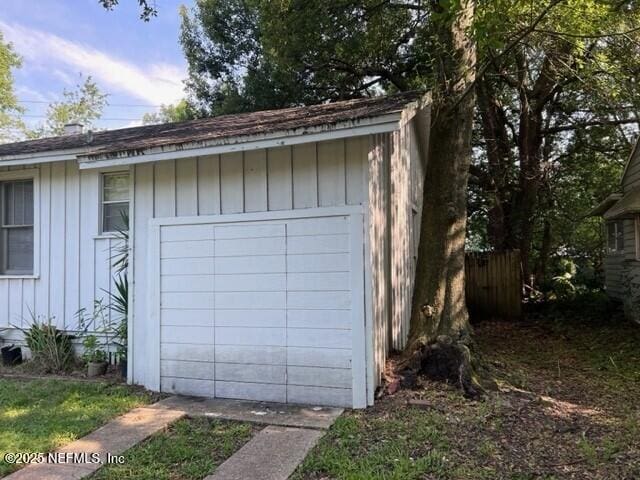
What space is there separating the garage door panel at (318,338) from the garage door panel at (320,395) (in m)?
0.45

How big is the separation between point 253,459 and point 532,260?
15.5 m

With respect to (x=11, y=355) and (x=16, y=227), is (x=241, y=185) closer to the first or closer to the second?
(x=16, y=227)

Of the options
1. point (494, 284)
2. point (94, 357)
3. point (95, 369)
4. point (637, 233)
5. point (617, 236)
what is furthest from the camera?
point (617, 236)

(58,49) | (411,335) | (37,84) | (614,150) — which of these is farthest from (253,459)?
(37,84)

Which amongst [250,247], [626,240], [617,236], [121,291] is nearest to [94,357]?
[121,291]

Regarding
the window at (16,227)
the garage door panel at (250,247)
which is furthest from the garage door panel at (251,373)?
the window at (16,227)

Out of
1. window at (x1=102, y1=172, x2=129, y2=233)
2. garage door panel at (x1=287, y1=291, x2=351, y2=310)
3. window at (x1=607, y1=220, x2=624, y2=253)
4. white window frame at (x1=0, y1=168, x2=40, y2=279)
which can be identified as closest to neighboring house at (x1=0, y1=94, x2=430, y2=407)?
garage door panel at (x1=287, y1=291, x2=351, y2=310)

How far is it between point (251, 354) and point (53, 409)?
2.07m

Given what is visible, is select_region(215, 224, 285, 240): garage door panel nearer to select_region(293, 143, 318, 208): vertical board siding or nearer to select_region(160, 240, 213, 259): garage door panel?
select_region(160, 240, 213, 259): garage door panel

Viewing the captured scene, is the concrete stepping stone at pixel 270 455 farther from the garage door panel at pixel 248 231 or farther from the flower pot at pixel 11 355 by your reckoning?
the flower pot at pixel 11 355

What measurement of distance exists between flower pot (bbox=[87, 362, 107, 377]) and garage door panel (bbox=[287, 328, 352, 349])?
2.96 metres

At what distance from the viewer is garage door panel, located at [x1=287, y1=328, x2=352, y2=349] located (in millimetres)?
4852

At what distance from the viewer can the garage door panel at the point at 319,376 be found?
4.85 m

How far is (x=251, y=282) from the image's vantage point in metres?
5.30
